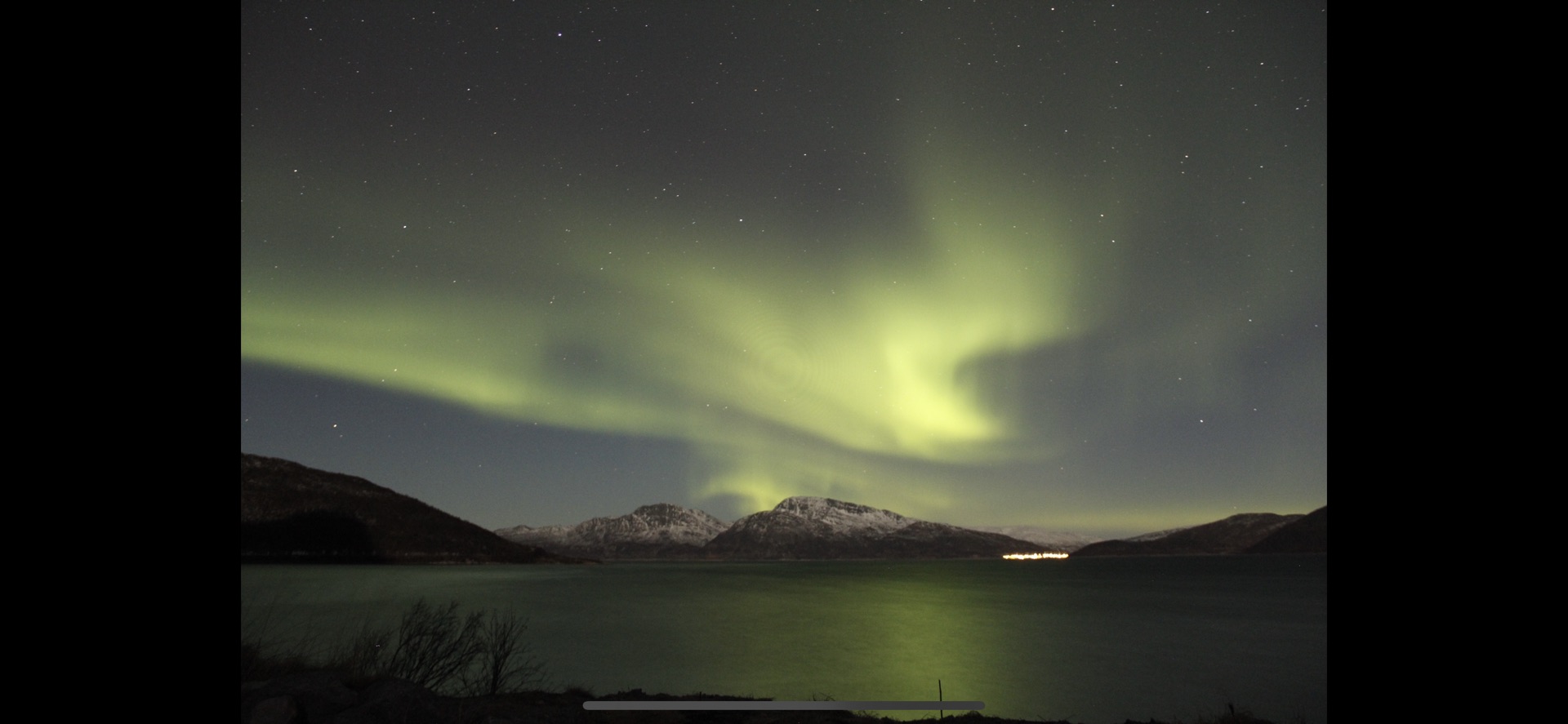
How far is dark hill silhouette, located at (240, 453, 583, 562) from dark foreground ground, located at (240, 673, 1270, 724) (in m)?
27.9

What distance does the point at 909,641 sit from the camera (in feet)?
44.5

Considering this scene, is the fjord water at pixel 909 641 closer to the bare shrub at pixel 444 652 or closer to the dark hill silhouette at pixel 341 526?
the bare shrub at pixel 444 652

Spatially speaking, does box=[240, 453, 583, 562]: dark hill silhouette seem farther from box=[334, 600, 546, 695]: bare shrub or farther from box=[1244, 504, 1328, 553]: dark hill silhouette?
box=[1244, 504, 1328, 553]: dark hill silhouette

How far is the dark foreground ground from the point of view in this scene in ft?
6.52

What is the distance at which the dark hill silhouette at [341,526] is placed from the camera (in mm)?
31641

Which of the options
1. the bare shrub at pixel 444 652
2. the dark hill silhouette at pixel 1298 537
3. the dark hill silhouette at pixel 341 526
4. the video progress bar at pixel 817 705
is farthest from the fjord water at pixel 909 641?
the dark hill silhouette at pixel 1298 537

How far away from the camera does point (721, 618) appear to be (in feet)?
52.2

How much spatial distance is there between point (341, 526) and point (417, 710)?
37475 millimetres

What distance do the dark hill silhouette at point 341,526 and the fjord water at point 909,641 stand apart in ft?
21.6

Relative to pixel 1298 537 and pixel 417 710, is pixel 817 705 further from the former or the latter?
pixel 1298 537
